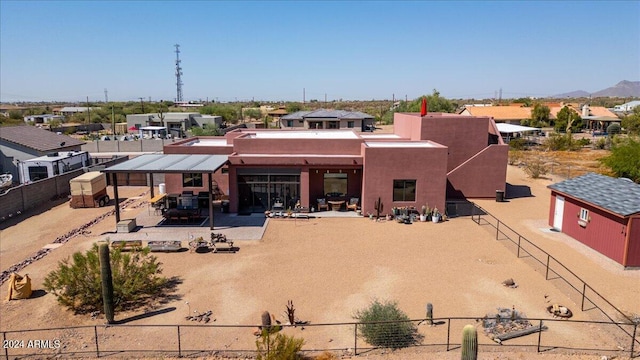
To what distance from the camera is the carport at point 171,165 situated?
21.8 metres

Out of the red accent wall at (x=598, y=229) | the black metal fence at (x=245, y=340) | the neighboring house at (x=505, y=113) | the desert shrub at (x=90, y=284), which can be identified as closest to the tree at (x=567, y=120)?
the neighboring house at (x=505, y=113)

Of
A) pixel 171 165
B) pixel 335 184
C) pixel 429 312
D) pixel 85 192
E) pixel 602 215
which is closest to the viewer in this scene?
pixel 429 312

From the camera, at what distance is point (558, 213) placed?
73.7 feet

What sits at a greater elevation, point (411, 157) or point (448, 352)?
point (411, 157)

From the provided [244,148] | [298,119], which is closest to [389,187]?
[244,148]

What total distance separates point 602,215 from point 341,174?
44.7 feet

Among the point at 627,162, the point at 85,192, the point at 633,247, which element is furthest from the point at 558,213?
the point at 85,192

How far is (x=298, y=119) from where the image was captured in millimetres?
60812

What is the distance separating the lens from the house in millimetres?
17281

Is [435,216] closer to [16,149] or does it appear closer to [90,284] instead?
[90,284]

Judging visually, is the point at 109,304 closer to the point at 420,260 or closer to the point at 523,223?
the point at 420,260

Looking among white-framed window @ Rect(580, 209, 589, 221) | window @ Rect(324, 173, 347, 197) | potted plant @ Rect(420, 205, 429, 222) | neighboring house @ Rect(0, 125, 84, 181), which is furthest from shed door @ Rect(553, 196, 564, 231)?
neighboring house @ Rect(0, 125, 84, 181)

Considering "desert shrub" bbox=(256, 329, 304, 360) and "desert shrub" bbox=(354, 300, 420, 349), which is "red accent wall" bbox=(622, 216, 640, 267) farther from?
"desert shrub" bbox=(256, 329, 304, 360)

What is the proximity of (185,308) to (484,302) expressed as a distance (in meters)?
10.2
